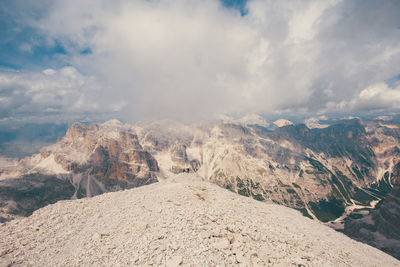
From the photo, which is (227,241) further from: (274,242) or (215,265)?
(274,242)

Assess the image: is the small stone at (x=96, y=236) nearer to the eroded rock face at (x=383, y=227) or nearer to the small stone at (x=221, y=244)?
the small stone at (x=221, y=244)

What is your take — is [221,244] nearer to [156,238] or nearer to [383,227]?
[156,238]

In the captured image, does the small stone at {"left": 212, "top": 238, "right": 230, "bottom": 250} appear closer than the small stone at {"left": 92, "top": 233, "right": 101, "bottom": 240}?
Yes

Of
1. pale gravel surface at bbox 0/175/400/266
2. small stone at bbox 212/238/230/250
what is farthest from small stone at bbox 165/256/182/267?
small stone at bbox 212/238/230/250

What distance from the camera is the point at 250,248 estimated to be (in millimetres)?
13594

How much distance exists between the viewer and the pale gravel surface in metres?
12.1

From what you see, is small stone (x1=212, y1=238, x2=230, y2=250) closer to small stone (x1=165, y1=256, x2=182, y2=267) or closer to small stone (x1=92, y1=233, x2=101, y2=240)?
small stone (x1=165, y1=256, x2=182, y2=267)

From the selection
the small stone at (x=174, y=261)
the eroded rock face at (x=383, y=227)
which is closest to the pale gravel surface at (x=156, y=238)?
the small stone at (x=174, y=261)

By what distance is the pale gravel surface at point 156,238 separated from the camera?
12070mm

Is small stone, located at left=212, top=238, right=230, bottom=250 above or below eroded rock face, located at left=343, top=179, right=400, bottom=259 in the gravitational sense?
above

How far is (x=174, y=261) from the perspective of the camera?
10750 millimetres

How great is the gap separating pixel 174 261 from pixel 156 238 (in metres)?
3.02

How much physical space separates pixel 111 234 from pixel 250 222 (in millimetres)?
13743

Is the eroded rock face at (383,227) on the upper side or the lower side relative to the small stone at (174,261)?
lower
